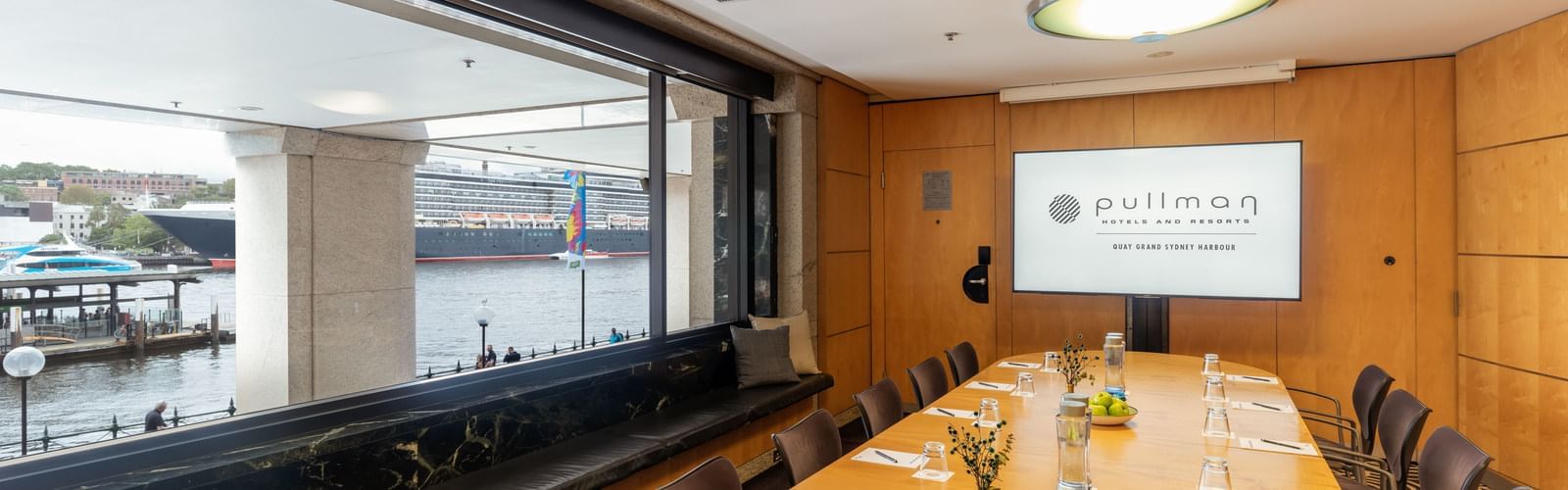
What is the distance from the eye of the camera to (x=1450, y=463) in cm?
269

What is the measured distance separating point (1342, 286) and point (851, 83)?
146 inches

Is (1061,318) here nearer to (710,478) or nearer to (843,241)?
(843,241)

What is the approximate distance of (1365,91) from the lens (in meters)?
5.60

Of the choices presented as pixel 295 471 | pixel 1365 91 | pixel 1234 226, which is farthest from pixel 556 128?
pixel 1365 91

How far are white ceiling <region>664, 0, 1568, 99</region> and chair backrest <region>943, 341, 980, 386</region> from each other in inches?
70.7

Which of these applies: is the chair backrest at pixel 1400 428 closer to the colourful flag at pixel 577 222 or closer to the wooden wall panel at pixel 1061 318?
the wooden wall panel at pixel 1061 318

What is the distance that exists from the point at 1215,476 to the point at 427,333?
9.70 feet

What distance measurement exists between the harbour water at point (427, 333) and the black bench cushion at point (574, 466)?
0.52 meters

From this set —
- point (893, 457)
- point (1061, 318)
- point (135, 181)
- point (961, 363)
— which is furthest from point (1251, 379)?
point (135, 181)

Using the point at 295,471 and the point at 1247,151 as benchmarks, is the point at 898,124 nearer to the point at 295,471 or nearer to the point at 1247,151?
the point at 1247,151

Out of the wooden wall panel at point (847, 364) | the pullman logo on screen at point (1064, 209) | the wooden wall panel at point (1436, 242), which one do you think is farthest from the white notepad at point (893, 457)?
the wooden wall panel at point (1436, 242)

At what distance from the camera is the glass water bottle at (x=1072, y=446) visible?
2291 mm

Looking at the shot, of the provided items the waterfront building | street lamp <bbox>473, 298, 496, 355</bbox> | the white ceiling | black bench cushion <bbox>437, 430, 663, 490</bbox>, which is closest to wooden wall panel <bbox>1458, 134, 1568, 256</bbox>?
the white ceiling

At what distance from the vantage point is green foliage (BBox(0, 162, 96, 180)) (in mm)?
2279
